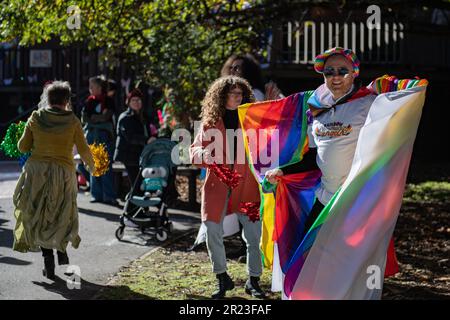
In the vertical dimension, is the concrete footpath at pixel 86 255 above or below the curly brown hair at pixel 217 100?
below

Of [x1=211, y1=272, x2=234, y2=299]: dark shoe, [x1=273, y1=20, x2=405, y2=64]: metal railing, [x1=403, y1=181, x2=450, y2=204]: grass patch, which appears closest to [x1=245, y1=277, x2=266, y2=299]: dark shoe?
[x1=211, y1=272, x2=234, y2=299]: dark shoe

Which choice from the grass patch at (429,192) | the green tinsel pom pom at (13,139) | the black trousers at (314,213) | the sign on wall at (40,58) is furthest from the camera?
the sign on wall at (40,58)

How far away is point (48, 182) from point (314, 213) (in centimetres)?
288

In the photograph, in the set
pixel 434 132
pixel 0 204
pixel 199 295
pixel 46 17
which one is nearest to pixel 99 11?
pixel 46 17

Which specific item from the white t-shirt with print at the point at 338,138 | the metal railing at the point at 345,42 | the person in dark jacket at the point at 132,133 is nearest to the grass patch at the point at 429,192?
the metal railing at the point at 345,42

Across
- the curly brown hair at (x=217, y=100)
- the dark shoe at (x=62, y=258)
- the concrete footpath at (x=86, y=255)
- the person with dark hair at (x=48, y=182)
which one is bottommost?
the concrete footpath at (x=86, y=255)

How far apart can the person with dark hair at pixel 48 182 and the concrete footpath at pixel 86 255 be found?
339mm

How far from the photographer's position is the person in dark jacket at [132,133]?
11641 mm

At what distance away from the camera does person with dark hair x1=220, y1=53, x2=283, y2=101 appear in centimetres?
889

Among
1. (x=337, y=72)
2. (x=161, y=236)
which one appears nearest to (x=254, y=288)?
(x=337, y=72)

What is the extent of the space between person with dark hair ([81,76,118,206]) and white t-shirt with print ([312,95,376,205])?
7.25 metres

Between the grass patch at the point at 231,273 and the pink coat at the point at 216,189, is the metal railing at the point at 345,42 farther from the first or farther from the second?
the pink coat at the point at 216,189

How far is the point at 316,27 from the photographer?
19875 millimetres
